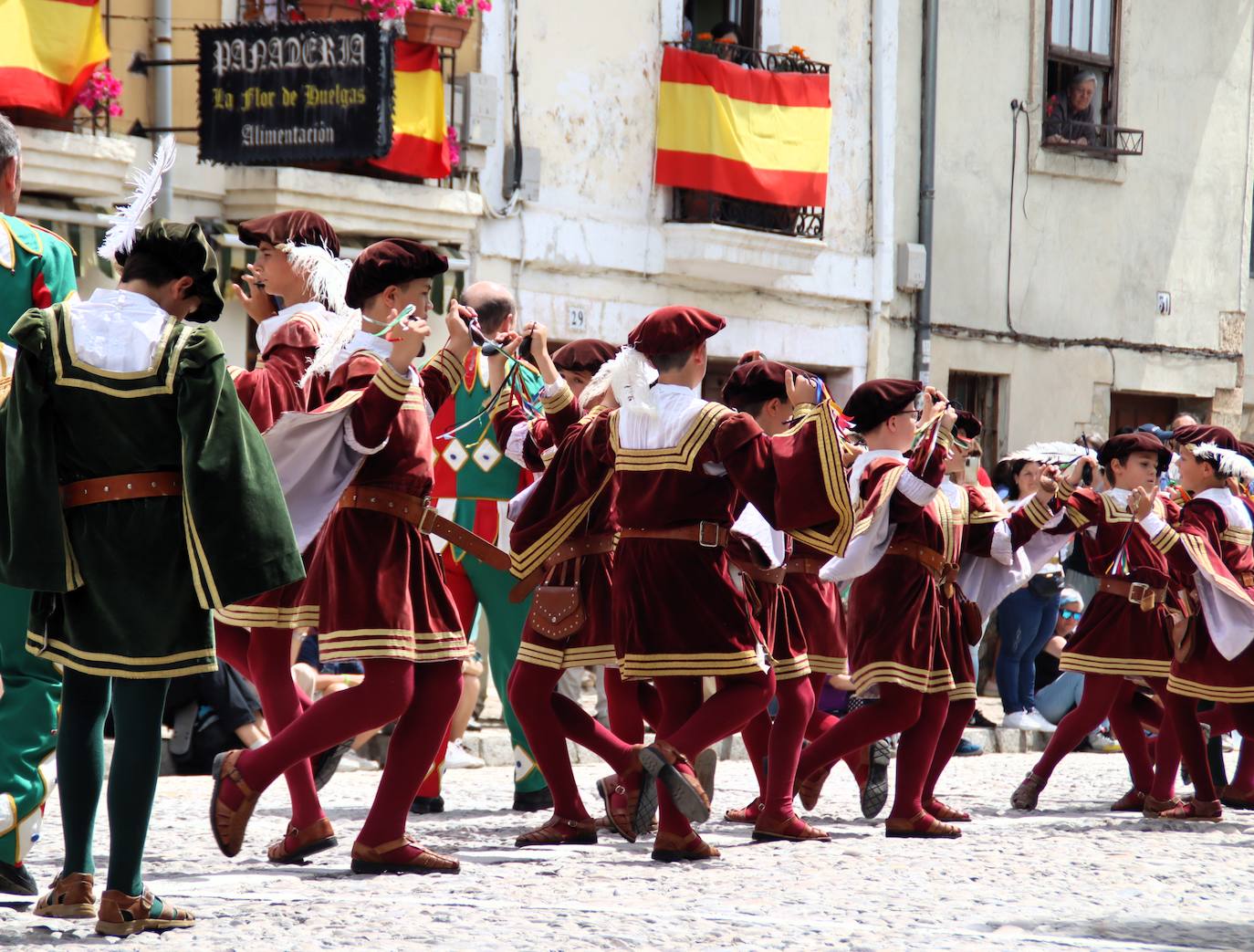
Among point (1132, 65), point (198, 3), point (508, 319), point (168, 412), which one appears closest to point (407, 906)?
point (168, 412)

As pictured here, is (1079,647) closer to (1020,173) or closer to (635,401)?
(635,401)

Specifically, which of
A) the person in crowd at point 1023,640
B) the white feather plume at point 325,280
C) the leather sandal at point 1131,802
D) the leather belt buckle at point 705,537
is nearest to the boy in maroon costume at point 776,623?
the leather belt buckle at point 705,537

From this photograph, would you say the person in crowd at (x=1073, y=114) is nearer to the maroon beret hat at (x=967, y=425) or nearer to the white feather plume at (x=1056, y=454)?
the maroon beret hat at (x=967, y=425)

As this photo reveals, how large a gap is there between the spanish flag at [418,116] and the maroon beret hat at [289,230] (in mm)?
7829

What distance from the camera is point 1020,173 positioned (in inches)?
811

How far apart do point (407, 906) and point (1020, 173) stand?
1590 centimetres

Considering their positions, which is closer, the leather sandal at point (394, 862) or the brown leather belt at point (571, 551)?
the leather sandal at point (394, 862)

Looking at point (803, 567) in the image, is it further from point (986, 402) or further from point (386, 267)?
point (986, 402)

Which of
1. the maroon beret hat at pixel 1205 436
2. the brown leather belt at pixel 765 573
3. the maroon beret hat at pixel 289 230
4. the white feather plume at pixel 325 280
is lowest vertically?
the brown leather belt at pixel 765 573

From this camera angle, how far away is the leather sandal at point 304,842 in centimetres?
668

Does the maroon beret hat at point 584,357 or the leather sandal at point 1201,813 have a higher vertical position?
the maroon beret hat at point 584,357

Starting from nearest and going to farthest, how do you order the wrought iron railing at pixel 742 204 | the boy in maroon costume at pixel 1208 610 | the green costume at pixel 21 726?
the green costume at pixel 21 726, the boy in maroon costume at pixel 1208 610, the wrought iron railing at pixel 742 204

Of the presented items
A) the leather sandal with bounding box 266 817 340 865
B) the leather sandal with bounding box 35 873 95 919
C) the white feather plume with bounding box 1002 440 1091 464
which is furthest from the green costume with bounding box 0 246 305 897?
the white feather plume with bounding box 1002 440 1091 464

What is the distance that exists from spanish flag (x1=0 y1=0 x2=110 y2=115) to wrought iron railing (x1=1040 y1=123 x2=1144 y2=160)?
10.3 metres
